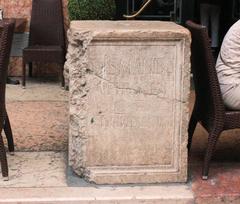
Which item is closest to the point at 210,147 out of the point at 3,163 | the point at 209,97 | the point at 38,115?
the point at 209,97

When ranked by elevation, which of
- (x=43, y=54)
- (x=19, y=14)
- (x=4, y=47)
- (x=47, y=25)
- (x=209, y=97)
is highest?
(x=4, y=47)

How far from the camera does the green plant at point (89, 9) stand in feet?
25.0

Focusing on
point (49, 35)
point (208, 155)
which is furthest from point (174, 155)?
point (49, 35)

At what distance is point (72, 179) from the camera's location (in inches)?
183

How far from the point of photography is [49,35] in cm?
830

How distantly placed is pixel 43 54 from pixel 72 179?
3.42m

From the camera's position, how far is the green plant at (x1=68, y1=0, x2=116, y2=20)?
25.0 ft

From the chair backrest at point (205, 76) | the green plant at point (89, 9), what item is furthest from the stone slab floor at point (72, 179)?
the green plant at point (89, 9)

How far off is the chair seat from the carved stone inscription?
11.3ft

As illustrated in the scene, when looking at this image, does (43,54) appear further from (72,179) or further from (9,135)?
(72,179)

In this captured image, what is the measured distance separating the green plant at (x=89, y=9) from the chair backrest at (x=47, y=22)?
53cm

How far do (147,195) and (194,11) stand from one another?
4.72 metres

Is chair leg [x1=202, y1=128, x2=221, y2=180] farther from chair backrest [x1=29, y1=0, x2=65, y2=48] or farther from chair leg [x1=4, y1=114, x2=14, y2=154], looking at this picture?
chair backrest [x1=29, y1=0, x2=65, y2=48]

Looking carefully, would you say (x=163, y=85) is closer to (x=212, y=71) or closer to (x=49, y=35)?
(x=212, y=71)
